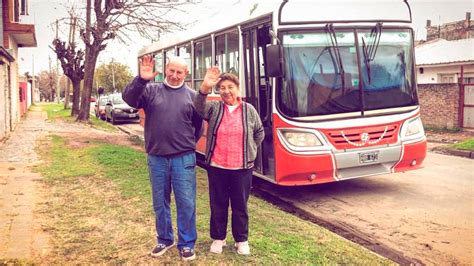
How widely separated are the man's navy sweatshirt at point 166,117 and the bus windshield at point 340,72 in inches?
113

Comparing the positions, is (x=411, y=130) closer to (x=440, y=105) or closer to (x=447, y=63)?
(x=440, y=105)

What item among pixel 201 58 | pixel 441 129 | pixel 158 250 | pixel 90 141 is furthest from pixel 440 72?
pixel 158 250

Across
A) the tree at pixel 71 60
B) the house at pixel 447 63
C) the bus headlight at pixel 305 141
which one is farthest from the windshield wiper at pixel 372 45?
the tree at pixel 71 60

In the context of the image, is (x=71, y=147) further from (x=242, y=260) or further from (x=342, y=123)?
(x=242, y=260)

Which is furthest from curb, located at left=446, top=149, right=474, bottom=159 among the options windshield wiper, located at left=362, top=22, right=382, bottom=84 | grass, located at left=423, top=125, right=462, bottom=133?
windshield wiper, located at left=362, top=22, right=382, bottom=84

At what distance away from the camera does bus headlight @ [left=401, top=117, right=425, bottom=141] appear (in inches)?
294

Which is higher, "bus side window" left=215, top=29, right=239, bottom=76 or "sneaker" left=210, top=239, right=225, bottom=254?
"bus side window" left=215, top=29, right=239, bottom=76

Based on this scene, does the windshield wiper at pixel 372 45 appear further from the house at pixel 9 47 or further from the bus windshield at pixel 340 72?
the house at pixel 9 47

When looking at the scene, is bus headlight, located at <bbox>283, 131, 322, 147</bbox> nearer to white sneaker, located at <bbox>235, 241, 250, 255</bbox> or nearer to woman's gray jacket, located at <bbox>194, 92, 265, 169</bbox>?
woman's gray jacket, located at <bbox>194, 92, 265, 169</bbox>

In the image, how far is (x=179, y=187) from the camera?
439 centimetres

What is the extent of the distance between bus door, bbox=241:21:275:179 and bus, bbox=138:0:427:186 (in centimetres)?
2

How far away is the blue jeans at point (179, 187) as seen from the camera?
4367 millimetres

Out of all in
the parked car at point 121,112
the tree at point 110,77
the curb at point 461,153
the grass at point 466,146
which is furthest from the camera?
the tree at point 110,77

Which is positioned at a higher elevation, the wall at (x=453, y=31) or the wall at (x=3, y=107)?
the wall at (x=453, y=31)
